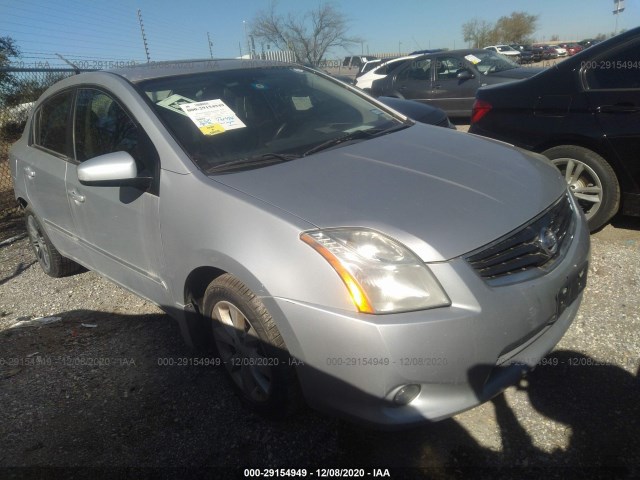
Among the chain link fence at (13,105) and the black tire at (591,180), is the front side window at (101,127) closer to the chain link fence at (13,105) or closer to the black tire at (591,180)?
the black tire at (591,180)

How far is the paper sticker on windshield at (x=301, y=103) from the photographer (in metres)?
3.04

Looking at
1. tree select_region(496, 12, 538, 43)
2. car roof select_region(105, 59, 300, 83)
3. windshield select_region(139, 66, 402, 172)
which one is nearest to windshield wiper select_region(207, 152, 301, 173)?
windshield select_region(139, 66, 402, 172)

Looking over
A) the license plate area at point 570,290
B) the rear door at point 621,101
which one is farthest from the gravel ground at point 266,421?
the rear door at point 621,101

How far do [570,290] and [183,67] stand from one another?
265cm

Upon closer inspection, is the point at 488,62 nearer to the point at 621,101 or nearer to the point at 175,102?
the point at 621,101

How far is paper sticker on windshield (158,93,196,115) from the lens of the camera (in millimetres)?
2609

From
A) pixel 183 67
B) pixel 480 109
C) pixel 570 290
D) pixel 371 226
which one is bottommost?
pixel 570 290

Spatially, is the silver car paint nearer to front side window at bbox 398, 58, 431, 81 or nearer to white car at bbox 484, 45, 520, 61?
front side window at bbox 398, 58, 431, 81

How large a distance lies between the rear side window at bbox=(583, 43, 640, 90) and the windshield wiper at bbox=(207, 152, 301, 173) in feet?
8.58

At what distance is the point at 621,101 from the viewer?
3.44 meters

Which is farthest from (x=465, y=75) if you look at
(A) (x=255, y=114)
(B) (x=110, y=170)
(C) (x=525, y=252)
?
(B) (x=110, y=170)

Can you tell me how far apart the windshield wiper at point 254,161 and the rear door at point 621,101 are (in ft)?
8.16

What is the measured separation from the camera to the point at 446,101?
974 cm

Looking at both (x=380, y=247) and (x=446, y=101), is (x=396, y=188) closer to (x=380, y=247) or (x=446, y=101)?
(x=380, y=247)
